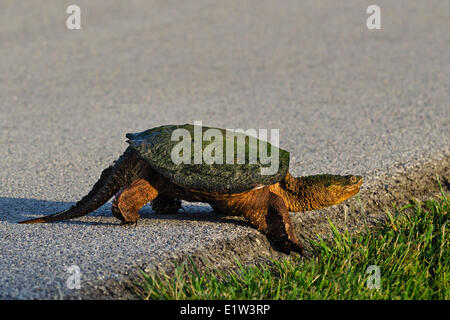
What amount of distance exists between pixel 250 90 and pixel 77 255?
155 inches

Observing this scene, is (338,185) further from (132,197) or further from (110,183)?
(110,183)

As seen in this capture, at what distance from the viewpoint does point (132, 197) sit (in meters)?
3.17

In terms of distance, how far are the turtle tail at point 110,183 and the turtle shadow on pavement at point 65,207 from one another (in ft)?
0.28

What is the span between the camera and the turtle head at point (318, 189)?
3.29 meters

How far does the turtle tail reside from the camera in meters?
3.27

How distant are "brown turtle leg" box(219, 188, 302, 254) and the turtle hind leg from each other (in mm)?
369

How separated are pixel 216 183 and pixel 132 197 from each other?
0.43 meters

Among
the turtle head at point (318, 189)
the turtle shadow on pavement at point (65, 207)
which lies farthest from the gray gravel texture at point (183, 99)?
the turtle head at point (318, 189)

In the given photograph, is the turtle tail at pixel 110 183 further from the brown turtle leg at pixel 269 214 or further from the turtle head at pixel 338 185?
the turtle head at pixel 338 185

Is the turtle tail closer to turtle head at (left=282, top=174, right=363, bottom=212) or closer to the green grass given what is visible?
the green grass

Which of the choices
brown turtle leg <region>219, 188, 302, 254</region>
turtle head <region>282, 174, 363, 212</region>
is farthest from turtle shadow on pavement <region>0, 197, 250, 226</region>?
turtle head <region>282, 174, 363, 212</region>
